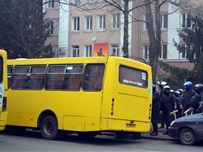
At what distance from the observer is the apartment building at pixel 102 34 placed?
136 ft

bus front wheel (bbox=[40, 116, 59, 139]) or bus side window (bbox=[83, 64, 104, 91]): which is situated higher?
bus side window (bbox=[83, 64, 104, 91])

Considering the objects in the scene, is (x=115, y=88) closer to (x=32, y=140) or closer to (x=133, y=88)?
(x=133, y=88)

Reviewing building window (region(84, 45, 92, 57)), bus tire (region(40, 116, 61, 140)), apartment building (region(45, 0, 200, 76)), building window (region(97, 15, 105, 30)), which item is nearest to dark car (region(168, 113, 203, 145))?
bus tire (region(40, 116, 61, 140))

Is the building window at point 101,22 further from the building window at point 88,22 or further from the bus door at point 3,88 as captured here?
the bus door at point 3,88

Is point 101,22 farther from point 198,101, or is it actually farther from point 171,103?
point 198,101

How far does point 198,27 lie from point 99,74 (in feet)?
60.2

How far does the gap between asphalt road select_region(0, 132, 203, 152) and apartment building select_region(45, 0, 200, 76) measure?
24646 mm

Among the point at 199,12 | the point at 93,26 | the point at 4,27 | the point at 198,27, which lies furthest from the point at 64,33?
the point at 199,12

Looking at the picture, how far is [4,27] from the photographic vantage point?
129 feet

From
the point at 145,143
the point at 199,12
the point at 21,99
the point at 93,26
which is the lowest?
the point at 145,143

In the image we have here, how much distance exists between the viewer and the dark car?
15.1 metres

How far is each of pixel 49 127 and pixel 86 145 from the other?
76.3 inches

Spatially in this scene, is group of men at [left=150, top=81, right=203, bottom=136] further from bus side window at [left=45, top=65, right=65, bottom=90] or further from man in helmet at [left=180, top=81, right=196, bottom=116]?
bus side window at [left=45, top=65, right=65, bottom=90]

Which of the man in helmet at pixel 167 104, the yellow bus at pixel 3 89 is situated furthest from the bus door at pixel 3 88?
the man in helmet at pixel 167 104
